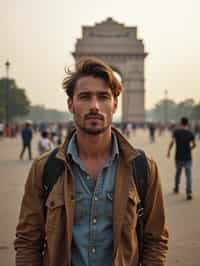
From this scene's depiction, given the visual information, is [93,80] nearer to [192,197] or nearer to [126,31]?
[192,197]

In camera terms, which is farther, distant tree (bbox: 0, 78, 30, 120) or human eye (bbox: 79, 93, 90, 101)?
distant tree (bbox: 0, 78, 30, 120)

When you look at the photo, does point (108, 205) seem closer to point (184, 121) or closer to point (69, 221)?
point (69, 221)

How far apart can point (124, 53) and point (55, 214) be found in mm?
57692

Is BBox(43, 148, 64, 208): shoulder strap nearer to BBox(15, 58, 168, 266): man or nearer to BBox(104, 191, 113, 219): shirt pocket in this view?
BBox(15, 58, 168, 266): man

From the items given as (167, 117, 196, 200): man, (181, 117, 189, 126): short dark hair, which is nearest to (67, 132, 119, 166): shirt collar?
(167, 117, 196, 200): man

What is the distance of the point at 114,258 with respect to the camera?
212 cm

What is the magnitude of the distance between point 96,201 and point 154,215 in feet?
1.06

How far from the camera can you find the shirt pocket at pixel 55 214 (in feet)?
7.03

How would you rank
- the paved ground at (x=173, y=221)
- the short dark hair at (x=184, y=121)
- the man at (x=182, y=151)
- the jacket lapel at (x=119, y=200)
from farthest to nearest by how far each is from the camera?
1. the short dark hair at (x=184, y=121)
2. the man at (x=182, y=151)
3. the paved ground at (x=173, y=221)
4. the jacket lapel at (x=119, y=200)

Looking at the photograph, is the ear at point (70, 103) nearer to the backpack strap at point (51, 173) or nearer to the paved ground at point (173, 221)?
the backpack strap at point (51, 173)

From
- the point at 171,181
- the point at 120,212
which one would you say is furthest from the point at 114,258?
the point at 171,181

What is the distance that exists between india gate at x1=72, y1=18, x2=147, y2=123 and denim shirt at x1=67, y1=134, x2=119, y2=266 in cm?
5480

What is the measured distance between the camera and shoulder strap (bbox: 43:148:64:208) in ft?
7.25

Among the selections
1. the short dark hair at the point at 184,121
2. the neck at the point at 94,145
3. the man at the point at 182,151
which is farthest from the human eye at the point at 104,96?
the short dark hair at the point at 184,121
